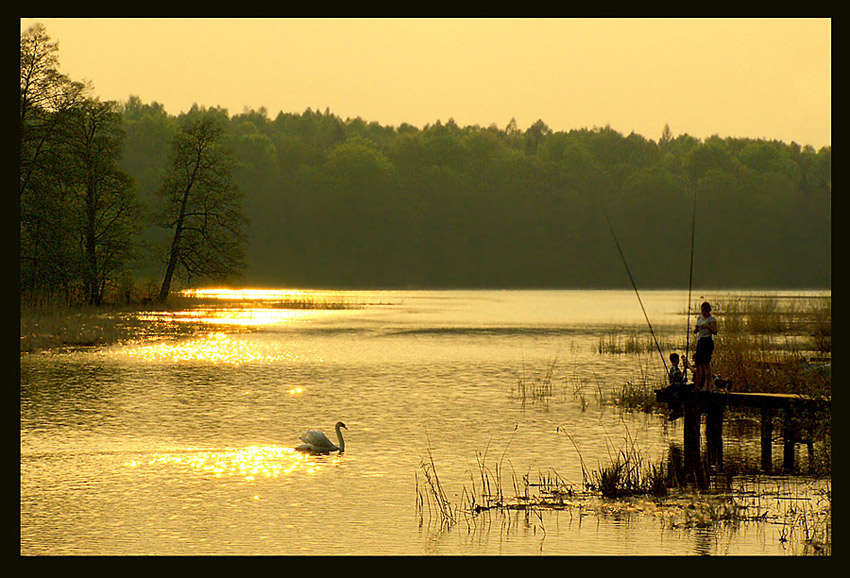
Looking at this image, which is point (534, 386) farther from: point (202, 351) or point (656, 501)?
point (202, 351)

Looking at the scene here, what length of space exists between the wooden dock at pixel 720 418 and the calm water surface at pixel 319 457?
1.45 meters

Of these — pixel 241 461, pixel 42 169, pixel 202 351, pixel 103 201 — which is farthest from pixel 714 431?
pixel 103 201

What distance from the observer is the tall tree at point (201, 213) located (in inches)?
2933

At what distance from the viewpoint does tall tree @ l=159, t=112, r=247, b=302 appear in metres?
74.5

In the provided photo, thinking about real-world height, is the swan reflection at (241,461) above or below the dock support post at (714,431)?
below

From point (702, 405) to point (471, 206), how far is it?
149m

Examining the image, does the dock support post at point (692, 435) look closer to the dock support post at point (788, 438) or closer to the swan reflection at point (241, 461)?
the dock support post at point (788, 438)

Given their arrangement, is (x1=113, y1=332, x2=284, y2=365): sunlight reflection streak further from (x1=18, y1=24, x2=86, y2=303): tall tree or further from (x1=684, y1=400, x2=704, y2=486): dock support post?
(x1=684, y1=400, x2=704, y2=486): dock support post

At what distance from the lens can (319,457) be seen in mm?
21312

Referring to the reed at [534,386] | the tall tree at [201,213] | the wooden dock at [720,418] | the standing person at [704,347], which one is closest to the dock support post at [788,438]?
the wooden dock at [720,418]

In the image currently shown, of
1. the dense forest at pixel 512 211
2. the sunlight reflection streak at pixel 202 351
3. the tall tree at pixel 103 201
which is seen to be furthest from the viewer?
the dense forest at pixel 512 211

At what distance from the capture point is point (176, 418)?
26.5 metres

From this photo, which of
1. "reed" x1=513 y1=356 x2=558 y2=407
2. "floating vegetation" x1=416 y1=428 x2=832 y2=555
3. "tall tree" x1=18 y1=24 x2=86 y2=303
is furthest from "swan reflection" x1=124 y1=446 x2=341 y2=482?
"tall tree" x1=18 y1=24 x2=86 y2=303
